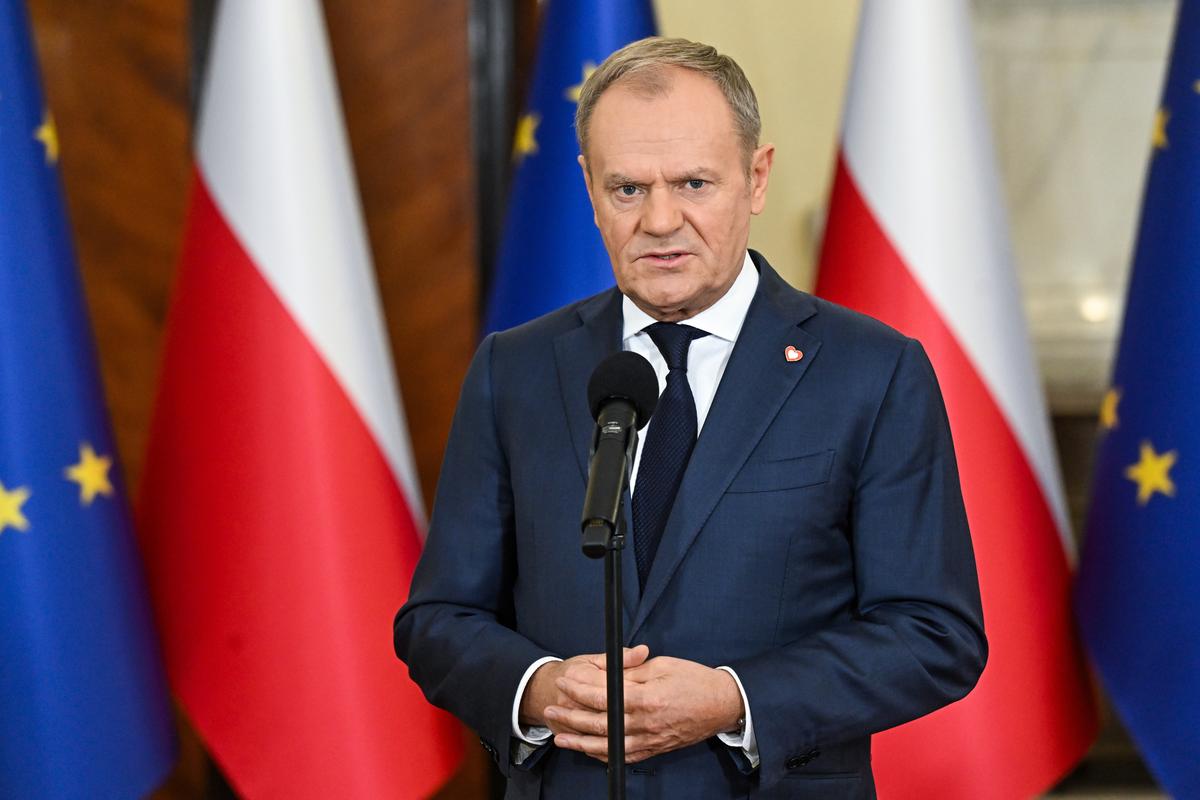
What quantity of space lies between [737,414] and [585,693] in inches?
13.7

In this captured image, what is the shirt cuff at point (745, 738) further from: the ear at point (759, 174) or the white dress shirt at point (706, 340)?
the ear at point (759, 174)

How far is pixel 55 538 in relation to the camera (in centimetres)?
243

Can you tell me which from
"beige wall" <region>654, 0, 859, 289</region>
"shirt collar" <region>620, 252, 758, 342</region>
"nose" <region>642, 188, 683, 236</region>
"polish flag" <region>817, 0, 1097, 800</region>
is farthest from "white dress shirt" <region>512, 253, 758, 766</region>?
"beige wall" <region>654, 0, 859, 289</region>

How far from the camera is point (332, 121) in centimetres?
272

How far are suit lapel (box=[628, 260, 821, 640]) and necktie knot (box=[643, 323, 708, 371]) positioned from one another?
2.2 inches

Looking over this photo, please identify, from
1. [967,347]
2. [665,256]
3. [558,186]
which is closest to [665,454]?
[665,256]

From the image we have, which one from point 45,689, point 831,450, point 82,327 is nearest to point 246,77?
point 82,327

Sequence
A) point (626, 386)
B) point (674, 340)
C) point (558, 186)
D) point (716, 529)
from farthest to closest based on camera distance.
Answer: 1. point (558, 186)
2. point (674, 340)
3. point (716, 529)
4. point (626, 386)

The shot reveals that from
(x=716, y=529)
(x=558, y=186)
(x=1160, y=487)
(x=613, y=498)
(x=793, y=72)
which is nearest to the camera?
(x=613, y=498)

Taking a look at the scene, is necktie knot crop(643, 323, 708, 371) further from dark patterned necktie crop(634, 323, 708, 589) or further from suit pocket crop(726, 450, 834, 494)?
suit pocket crop(726, 450, 834, 494)

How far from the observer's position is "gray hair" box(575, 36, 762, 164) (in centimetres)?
149

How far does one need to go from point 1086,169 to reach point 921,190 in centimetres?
76

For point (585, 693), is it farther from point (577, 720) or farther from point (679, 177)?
point (679, 177)

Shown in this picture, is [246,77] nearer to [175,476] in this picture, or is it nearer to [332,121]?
[332,121]
